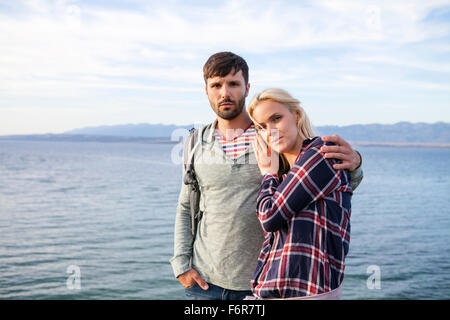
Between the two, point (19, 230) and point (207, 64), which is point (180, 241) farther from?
point (19, 230)

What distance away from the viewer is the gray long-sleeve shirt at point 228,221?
329cm

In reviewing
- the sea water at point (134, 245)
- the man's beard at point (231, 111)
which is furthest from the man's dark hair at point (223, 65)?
the sea water at point (134, 245)

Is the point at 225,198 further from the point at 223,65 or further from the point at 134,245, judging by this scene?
the point at 134,245

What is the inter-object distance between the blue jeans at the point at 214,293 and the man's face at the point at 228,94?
1320 mm

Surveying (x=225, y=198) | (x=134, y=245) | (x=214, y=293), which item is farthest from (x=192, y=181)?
(x=134, y=245)

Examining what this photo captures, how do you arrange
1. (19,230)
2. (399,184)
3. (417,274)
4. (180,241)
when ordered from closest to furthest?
(180,241) < (417,274) < (19,230) < (399,184)

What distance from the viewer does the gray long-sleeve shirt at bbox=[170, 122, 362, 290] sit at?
129 inches

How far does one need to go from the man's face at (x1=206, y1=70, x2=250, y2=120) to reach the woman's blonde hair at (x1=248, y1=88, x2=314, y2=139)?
545 millimetres

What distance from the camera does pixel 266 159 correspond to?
2879 millimetres

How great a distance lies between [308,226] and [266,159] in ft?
1.81

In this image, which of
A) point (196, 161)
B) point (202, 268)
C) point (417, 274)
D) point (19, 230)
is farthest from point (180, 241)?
point (19, 230)

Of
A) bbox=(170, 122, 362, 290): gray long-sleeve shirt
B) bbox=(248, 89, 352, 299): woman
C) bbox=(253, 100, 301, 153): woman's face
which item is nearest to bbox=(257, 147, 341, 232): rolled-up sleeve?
bbox=(248, 89, 352, 299): woman

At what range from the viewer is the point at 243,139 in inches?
135
